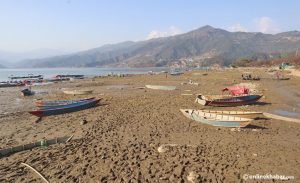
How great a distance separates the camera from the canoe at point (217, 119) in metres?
17.5

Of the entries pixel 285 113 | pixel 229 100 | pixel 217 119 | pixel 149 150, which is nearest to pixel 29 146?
pixel 149 150

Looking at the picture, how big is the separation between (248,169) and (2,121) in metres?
19.4

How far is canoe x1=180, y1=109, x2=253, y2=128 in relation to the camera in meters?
17.5

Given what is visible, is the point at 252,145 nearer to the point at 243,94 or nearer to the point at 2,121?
the point at 243,94

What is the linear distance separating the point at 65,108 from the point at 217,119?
13.8 meters

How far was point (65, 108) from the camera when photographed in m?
25.7

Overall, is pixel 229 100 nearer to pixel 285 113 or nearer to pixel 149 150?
pixel 285 113

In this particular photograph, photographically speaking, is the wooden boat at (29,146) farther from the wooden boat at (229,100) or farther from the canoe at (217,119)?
the wooden boat at (229,100)

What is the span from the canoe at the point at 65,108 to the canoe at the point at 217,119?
426 inches

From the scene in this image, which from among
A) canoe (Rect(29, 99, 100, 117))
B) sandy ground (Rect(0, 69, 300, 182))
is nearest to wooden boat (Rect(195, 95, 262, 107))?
sandy ground (Rect(0, 69, 300, 182))

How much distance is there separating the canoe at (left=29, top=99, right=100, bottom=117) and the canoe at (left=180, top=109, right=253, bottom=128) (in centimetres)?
1081

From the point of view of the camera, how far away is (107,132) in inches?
698

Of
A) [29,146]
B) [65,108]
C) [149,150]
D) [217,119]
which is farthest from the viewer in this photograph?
[65,108]

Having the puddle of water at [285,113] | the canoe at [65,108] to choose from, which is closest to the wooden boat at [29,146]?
the canoe at [65,108]
